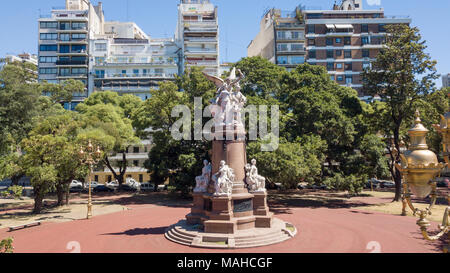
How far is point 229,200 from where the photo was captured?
49.3 feet

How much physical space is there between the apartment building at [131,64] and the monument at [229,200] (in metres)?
40.7

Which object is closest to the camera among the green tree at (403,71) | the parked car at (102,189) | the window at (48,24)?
the green tree at (403,71)

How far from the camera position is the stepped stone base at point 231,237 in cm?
1384

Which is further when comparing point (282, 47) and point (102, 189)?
point (282, 47)

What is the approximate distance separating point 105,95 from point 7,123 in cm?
1583

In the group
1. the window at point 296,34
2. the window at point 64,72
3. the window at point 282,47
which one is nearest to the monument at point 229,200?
the window at point 282,47

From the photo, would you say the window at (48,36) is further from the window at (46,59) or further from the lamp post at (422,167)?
the lamp post at (422,167)

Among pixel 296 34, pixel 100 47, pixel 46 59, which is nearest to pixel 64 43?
pixel 46 59

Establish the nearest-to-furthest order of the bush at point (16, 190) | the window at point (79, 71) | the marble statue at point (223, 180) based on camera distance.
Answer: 1. the bush at point (16, 190)
2. the marble statue at point (223, 180)
3. the window at point (79, 71)

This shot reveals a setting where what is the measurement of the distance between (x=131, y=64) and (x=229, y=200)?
155ft

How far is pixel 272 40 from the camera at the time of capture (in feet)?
189

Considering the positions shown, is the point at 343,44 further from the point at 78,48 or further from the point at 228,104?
the point at 78,48

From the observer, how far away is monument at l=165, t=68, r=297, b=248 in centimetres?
1445

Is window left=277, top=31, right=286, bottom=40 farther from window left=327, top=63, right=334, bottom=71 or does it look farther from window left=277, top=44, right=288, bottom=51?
window left=327, top=63, right=334, bottom=71
